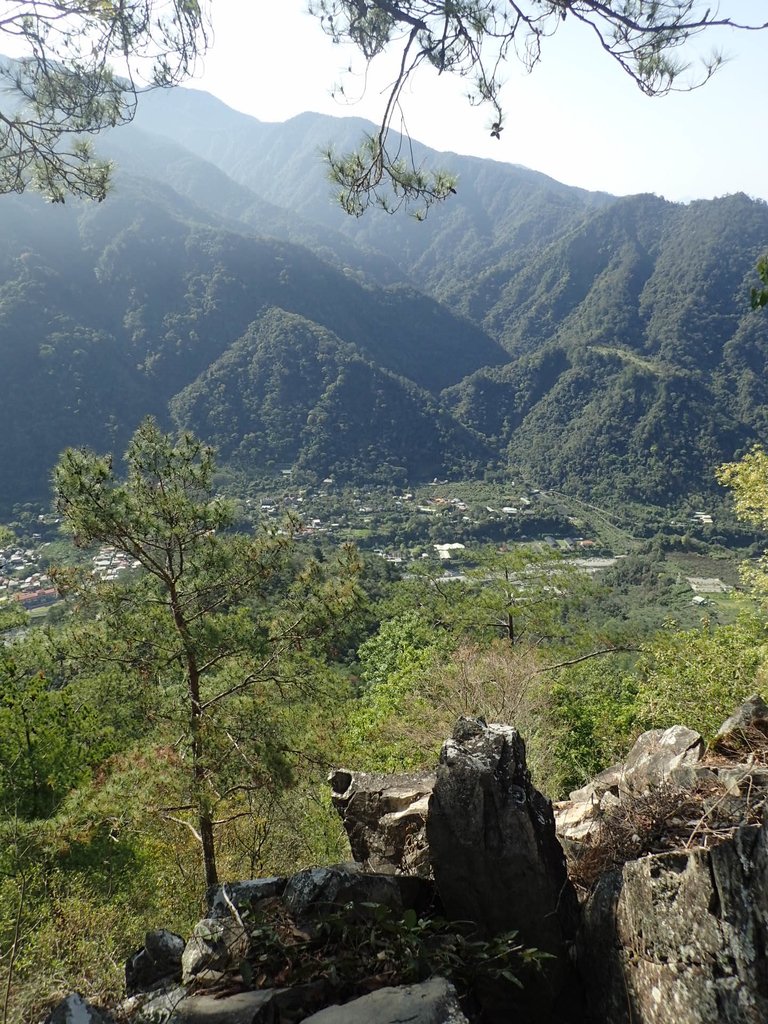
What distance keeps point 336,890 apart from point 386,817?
1.43 m

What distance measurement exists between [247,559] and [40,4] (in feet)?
16.3

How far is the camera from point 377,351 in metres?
134

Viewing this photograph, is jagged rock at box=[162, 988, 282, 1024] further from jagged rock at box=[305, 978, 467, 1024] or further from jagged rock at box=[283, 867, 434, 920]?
jagged rock at box=[283, 867, 434, 920]

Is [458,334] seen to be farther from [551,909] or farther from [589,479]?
[551,909]

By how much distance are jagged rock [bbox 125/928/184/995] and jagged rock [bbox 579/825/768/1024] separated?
249 centimetres

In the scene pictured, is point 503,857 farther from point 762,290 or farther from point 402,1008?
point 762,290

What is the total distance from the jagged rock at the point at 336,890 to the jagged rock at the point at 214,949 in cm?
33

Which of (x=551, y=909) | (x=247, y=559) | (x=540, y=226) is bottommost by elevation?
(x=551, y=909)

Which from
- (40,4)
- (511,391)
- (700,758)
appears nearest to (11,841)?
(700,758)

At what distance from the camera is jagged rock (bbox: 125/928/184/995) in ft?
11.5

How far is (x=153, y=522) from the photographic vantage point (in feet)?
20.0

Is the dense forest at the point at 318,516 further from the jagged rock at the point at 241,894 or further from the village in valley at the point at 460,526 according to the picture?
the jagged rock at the point at 241,894

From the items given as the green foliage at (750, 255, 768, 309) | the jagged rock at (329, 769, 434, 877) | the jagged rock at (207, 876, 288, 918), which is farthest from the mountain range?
the green foliage at (750, 255, 768, 309)

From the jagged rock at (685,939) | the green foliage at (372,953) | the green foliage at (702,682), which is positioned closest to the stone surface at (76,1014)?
the green foliage at (372,953)
